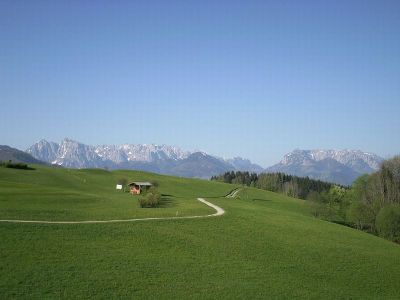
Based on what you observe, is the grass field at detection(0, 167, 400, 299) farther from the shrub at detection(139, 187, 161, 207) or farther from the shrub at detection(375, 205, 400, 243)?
the shrub at detection(375, 205, 400, 243)

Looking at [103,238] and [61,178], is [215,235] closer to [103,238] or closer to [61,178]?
[103,238]

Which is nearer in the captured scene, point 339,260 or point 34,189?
point 339,260

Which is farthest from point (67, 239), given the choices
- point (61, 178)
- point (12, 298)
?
point (61, 178)

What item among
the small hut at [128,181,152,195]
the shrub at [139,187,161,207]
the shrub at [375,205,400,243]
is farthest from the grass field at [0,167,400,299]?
the small hut at [128,181,152,195]

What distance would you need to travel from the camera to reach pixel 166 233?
164 feet

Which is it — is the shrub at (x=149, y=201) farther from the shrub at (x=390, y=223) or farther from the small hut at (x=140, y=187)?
the shrub at (x=390, y=223)

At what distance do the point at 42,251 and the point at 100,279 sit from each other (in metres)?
7.51

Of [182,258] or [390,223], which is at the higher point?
[390,223]

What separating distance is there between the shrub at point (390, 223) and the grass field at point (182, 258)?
24.2 m

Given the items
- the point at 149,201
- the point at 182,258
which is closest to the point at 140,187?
the point at 149,201

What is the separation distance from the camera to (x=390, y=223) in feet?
291

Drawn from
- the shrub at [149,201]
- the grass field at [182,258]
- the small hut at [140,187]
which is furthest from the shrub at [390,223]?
the small hut at [140,187]

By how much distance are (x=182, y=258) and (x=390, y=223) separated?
6094 centimetres

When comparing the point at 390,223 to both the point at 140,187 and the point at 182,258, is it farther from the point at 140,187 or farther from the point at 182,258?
the point at 182,258
